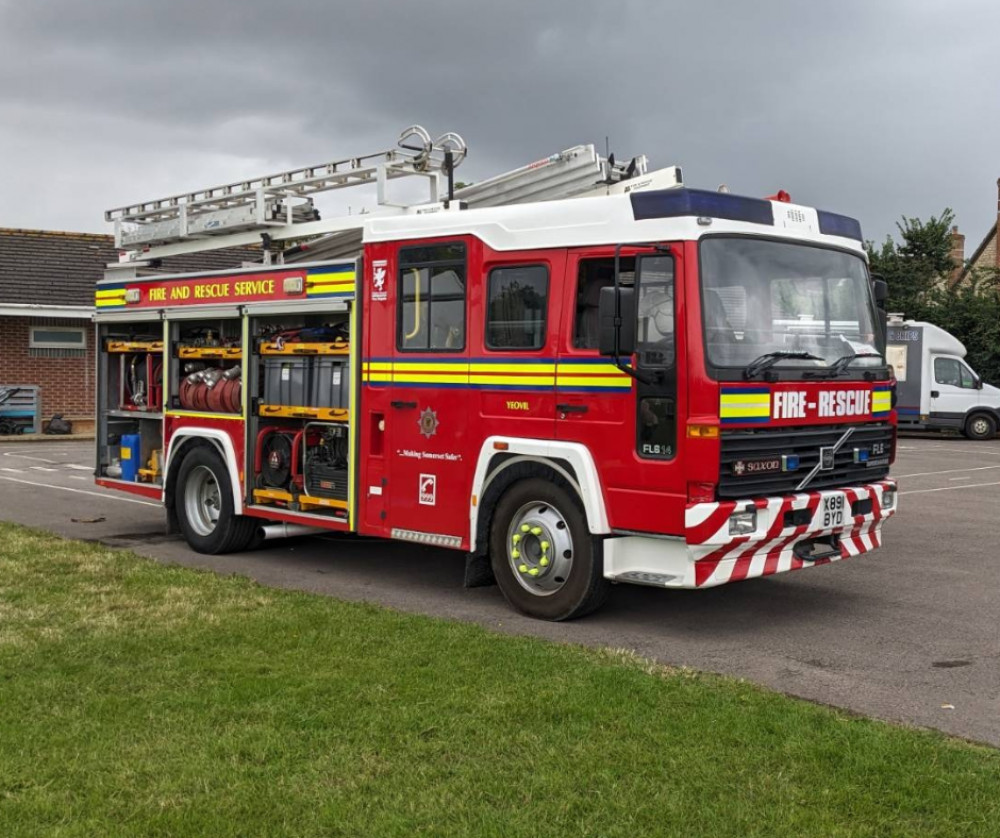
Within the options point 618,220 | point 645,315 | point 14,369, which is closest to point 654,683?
point 645,315

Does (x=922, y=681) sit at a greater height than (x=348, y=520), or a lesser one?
lesser

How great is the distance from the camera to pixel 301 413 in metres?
9.72

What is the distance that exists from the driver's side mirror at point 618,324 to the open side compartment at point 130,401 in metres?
5.51

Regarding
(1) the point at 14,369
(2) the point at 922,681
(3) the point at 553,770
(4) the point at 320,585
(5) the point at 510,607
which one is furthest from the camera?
(1) the point at 14,369

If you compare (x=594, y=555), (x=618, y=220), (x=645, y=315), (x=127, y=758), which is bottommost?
(x=127, y=758)

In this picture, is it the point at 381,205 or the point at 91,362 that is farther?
the point at 91,362

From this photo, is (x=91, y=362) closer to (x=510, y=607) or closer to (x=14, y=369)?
(x=14, y=369)

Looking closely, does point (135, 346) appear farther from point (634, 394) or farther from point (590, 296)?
point (634, 394)

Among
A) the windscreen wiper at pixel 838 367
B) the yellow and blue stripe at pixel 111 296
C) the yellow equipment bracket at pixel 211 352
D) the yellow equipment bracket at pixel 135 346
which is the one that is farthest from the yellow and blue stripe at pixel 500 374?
the yellow and blue stripe at pixel 111 296

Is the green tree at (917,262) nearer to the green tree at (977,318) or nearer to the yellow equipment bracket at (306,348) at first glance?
the green tree at (977,318)

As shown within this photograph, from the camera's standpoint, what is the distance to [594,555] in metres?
7.61

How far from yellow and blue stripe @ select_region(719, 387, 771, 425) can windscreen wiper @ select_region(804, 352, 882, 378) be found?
483mm

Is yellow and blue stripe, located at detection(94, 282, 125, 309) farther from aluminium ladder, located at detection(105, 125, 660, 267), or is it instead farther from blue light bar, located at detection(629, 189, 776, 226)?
blue light bar, located at detection(629, 189, 776, 226)

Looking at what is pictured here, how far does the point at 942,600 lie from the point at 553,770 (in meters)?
4.89
